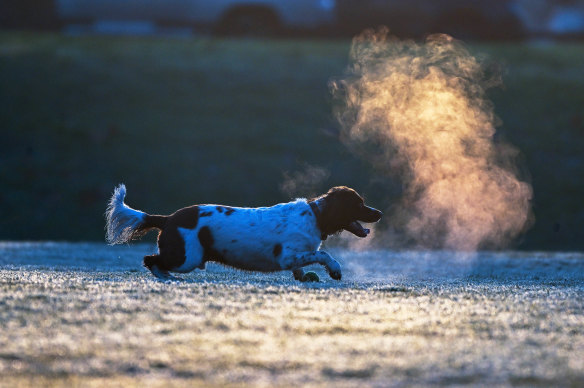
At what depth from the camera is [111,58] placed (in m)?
26.6

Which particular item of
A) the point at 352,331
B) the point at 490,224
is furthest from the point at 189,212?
the point at 490,224

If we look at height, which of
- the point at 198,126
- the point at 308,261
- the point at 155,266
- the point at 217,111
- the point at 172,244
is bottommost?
the point at 155,266

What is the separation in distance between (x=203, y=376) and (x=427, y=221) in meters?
13.8

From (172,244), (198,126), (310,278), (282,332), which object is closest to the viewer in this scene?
(282,332)

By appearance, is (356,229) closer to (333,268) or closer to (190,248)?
(333,268)

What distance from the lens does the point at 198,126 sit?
23.5m

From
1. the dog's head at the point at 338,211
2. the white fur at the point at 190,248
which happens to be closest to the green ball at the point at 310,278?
the dog's head at the point at 338,211

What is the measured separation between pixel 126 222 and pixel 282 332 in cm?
411

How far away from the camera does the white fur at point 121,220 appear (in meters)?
9.48

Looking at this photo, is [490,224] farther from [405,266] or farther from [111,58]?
[111,58]

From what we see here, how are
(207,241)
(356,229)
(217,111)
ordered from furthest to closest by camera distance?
(217,111) → (356,229) → (207,241)

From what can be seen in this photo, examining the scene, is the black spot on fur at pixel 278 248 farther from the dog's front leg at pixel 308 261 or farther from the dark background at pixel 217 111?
the dark background at pixel 217 111

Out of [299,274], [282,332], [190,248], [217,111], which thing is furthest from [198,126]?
[282,332]

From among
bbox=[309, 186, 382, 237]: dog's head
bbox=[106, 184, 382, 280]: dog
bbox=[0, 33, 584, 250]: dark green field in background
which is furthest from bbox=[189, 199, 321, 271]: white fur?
bbox=[0, 33, 584, 250]: dark green field in background
